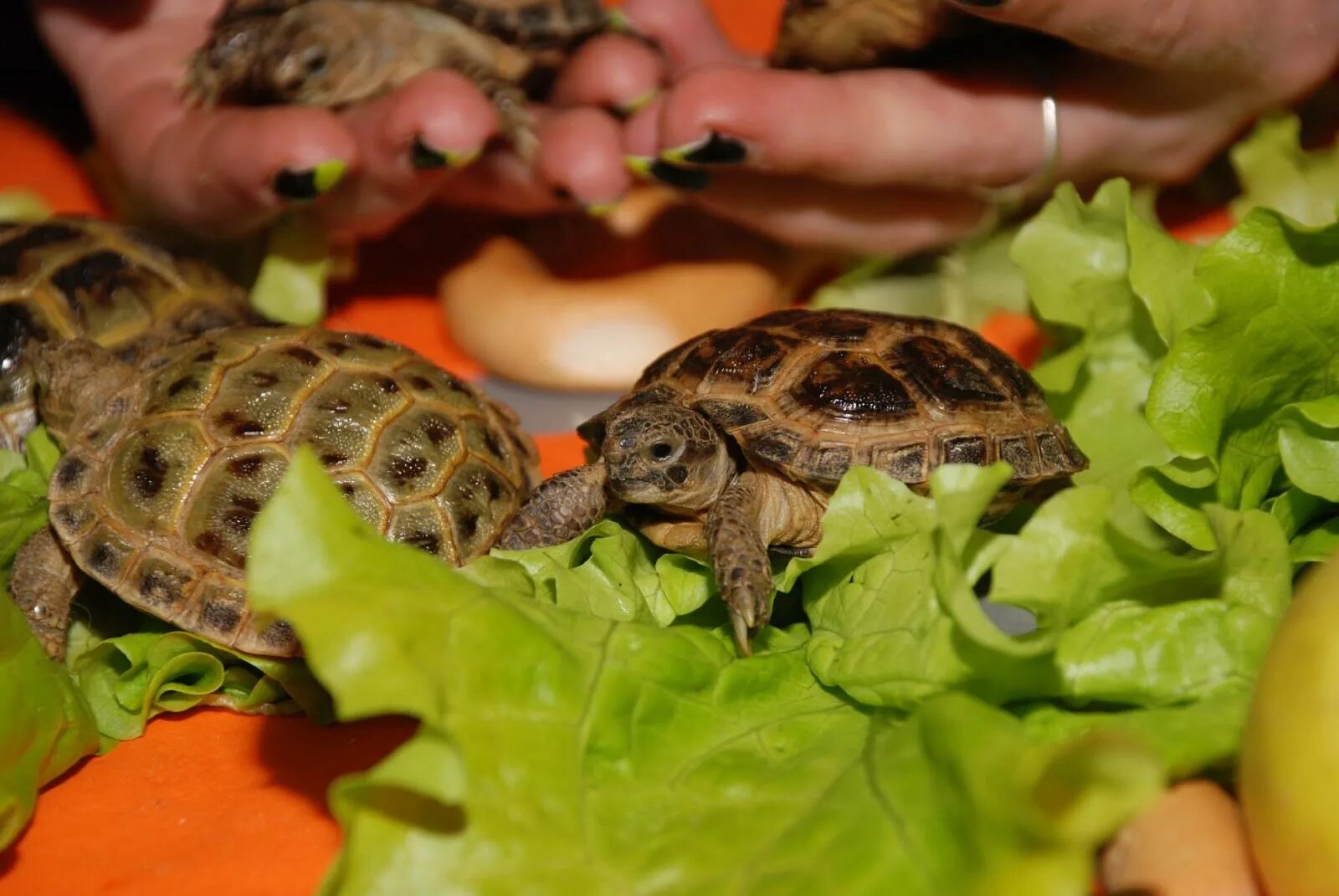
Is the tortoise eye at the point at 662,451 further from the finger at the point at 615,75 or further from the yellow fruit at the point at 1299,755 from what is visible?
the finger at the point at 615,75

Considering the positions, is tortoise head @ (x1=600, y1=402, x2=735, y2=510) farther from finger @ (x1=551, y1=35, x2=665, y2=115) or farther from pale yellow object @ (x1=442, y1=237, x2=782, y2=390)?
finger @ (x1=551, y1=35, x2=665, y2=115)

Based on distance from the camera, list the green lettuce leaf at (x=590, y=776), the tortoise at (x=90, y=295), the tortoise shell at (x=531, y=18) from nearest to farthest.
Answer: the green lettuce leaf at (x=590, y=776) → the tortoise at (x=90, y=295) → the tortoise shell at (x=531, y=18)

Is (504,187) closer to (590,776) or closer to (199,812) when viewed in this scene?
(199,812)

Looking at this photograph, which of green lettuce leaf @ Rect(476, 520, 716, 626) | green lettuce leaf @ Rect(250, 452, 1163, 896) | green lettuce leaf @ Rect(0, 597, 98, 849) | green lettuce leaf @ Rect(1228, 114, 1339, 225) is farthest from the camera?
green lettuce leaf @ Rect(1228, 114, 1339, 225)

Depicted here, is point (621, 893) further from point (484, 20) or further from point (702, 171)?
point (484, 20)

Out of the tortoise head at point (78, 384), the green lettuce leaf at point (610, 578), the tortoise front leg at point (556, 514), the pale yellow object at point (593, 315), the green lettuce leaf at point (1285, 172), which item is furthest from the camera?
the pale yellow object at point (593, 315)

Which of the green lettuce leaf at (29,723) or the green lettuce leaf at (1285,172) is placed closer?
the green lettuce leaf at (29,723)

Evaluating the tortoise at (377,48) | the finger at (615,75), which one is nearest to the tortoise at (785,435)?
the finger at (615,75)

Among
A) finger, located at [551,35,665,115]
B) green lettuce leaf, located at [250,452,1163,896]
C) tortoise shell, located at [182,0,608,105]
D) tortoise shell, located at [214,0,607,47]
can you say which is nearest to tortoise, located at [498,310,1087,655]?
green lettuce leaf, located at [250,452,1163,896]
